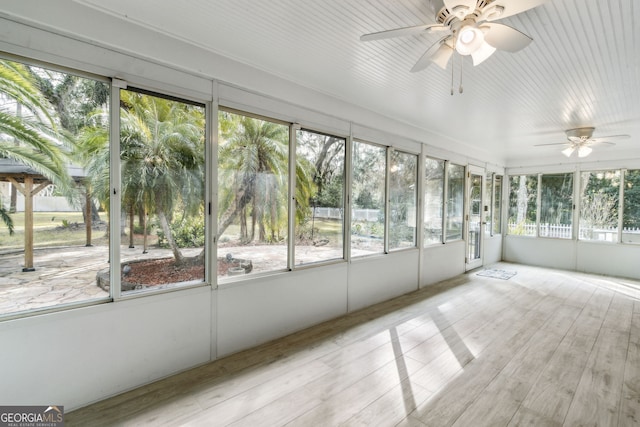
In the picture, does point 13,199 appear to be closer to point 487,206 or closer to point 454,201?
point 454,201

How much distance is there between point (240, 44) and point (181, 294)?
202 cm

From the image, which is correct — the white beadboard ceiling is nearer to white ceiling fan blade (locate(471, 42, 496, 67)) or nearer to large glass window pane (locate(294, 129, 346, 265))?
white ceiling fan blade (locate(471, 42, 496, 67))

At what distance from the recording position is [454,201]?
5.69m

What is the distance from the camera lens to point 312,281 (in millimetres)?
3246

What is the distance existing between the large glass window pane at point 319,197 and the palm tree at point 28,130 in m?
1.94

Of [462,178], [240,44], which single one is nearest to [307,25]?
[240,44]

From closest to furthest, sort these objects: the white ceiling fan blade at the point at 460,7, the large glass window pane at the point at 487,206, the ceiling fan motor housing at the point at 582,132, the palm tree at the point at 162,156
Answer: the white ceiling fan blade at the point at 460,7 < the palm tree at the point at 162,156 < the ceiling fan motor housing at the point at 582,132 < the large glass window pane at the point at 487,206

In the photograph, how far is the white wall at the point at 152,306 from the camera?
69.3 inches

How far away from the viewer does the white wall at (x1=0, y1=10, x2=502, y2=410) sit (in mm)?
1761

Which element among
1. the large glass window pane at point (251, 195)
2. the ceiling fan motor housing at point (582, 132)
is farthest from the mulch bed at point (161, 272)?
the ceiling fan motor housing at point (582, 132)

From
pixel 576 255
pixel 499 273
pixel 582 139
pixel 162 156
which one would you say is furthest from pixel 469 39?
pixel 576 255

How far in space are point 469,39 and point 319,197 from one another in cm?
214

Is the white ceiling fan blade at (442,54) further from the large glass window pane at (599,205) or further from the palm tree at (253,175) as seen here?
the large glass window pane at (599,205)

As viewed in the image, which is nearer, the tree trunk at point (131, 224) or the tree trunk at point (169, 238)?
the tree trunk at point (131, 224)
